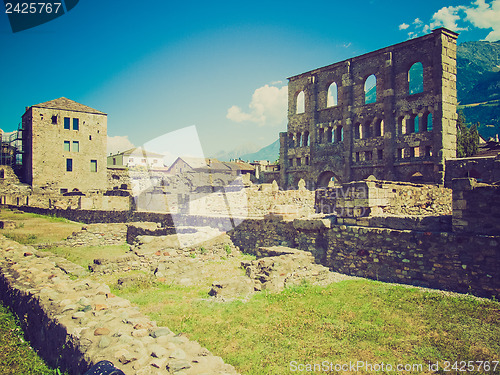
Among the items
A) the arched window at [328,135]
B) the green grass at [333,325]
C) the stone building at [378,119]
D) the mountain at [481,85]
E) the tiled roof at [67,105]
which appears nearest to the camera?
the green grass at [333,325]

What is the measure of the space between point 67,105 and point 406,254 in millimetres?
45914

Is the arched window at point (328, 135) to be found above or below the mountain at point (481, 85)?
below

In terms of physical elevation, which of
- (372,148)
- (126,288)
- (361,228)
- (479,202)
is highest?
(372,148)

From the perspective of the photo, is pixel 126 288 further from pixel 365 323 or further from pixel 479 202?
pixel 479 202

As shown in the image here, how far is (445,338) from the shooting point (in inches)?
218

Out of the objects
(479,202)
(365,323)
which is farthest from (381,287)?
(479,202)

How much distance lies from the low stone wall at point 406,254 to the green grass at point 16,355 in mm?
8290

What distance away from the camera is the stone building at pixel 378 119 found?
26.9m

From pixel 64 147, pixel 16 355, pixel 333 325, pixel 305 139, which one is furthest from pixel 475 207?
pixel 64 147

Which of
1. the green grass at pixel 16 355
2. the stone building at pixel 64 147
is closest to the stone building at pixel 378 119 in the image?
the stone building at pixel 64 147

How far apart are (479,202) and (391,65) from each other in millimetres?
25932

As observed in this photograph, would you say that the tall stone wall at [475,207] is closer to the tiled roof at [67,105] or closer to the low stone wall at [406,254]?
the low stone wall at [406,254]

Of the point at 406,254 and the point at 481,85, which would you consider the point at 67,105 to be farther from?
the point at 481,85

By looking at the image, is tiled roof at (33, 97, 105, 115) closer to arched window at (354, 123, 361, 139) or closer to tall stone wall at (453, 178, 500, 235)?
arched window at (354, 123, 361, 139)
